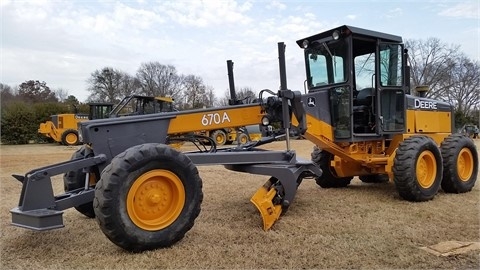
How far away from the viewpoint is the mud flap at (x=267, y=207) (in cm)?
516

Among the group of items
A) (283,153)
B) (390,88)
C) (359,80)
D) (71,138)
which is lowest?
(71,138)

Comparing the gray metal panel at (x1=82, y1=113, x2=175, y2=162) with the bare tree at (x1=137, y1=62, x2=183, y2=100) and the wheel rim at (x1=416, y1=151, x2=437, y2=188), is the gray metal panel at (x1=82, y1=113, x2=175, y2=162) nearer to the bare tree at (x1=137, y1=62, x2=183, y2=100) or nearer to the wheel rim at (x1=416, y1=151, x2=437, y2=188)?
the wheel rim at (x1=416, y1=151, x2=437, y2=188)

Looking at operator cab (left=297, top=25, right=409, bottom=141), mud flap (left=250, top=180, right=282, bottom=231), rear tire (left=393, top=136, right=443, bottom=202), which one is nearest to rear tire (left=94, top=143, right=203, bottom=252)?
mud flap (left=250, top=180, right=282, bottom=231)

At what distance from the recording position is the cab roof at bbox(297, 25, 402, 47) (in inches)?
271

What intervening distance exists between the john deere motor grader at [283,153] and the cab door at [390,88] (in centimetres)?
2

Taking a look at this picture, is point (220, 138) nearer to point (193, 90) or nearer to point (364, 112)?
point (364, 112)

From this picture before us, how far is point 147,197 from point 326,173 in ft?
15.1

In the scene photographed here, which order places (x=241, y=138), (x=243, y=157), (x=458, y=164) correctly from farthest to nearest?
(x=241, y=138)
(x=458, y=164)
(x=243, y=157)

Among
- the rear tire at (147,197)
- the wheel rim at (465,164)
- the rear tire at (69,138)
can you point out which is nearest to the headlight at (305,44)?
the wheel rim at (465,164)

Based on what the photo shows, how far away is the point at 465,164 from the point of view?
8.13m

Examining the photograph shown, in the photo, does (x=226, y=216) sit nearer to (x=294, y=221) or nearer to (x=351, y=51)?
(x=294, y=221)

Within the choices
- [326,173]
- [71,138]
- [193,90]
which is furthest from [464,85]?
[326,173]

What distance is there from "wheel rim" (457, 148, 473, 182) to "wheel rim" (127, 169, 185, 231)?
581cm

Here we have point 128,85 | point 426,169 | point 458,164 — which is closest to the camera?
point 426,169
